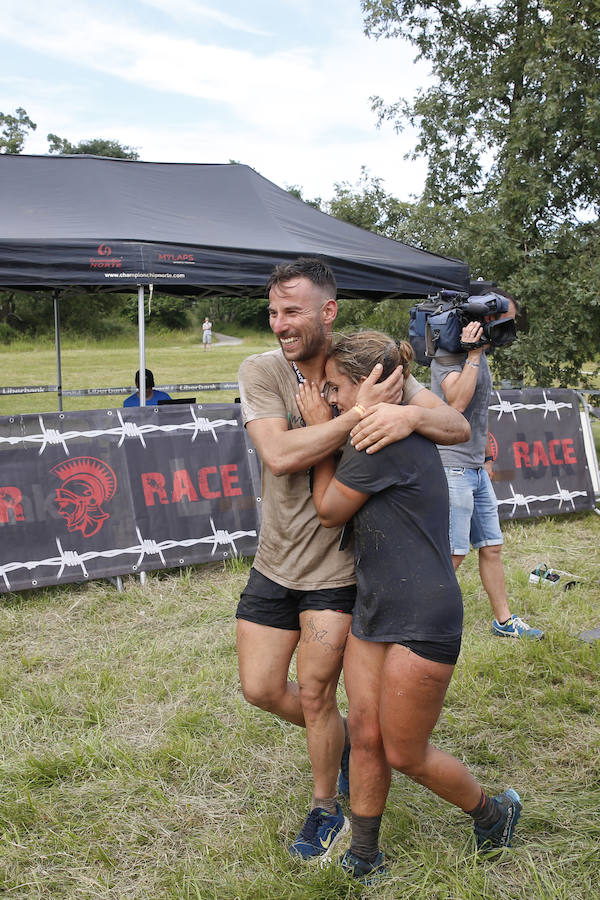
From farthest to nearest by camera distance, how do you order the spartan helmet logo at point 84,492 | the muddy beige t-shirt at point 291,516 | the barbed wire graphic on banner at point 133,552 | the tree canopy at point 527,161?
1. the tree canopy at point 527,161
2. the spartan helmet logo at point 84,492
3. the barbed wire graphic on banner at point 133,552
4. the muddy beige t-shirt at point 291,516

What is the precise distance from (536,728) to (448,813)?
Result: 2.82ft

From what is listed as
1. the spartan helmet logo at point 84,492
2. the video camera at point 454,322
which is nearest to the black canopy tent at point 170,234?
the spartan helmet logo at point 84,492

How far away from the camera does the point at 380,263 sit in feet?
23.4

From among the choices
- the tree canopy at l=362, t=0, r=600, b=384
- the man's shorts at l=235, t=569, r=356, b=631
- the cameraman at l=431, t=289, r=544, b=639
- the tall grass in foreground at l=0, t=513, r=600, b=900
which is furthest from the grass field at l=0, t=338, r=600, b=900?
the tree canopy at l=362, t=0, r=600, b=384

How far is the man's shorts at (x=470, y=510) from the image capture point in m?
4.32

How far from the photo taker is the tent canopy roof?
5.84 meters

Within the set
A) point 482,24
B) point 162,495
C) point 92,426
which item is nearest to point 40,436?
point 92,426

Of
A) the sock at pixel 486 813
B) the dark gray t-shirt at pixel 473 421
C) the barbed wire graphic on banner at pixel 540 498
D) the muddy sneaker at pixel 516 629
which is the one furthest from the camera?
the barbed wire graphic on banner at pixel 540 498

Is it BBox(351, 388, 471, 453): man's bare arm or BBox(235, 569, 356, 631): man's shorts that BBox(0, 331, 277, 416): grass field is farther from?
BBox(351, 388, 471, 453): man's bare arm

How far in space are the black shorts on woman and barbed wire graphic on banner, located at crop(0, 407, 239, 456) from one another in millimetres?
3646

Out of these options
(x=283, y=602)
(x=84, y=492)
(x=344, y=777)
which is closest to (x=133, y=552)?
(x=84, y=492)

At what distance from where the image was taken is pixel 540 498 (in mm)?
7230

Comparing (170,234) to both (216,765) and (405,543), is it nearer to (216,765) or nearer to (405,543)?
(216,765)

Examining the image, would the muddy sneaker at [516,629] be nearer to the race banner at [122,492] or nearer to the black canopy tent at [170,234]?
the race banner at [122,492]
